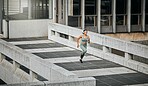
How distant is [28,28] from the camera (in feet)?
103

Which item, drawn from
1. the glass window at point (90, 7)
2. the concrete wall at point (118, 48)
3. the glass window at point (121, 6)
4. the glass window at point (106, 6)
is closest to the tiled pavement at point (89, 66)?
the concrete wall at point (118, 48)

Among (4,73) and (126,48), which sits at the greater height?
(126,48)

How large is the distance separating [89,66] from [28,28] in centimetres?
1277

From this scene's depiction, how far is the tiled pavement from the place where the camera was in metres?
16.4

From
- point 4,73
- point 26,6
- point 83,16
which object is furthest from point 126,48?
point 26,6

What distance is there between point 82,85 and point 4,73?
882 centimetres

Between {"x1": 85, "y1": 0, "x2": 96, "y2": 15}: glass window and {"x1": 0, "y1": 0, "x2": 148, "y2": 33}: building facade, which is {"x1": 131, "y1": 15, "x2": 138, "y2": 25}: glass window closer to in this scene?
{"x1": 0, "y1": 0, "x2": 148, "y2": 33}: building facade

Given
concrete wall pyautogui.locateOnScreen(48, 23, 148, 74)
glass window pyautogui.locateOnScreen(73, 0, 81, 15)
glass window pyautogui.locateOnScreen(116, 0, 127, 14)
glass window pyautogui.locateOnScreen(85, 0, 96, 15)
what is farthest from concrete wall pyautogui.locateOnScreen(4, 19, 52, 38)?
glass window pyautogui.locateOnScreen(116, 0, 127, 14)

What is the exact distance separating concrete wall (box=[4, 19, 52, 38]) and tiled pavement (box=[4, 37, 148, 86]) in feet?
10.7

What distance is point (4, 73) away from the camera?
66.1ft

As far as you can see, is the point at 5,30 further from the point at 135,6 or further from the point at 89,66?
the point at 89,66

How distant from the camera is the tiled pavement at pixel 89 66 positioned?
53.9 feet

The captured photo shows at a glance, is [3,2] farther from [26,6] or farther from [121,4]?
[121,4]

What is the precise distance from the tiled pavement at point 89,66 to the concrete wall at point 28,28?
128 inches
